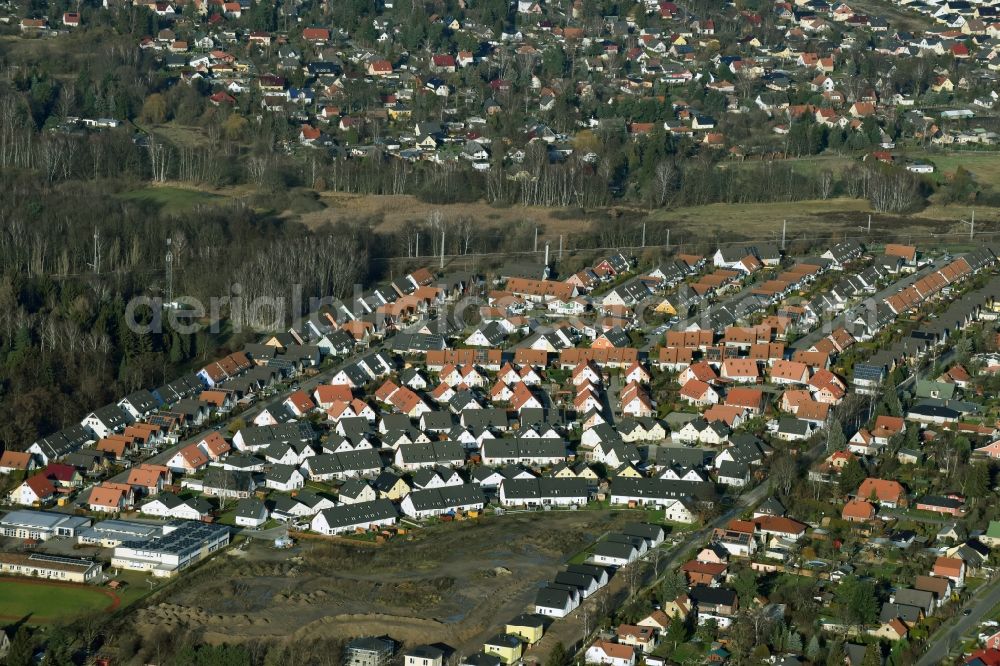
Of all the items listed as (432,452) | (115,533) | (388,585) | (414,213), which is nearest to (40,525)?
(115,533)

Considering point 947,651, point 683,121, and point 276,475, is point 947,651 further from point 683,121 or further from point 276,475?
point 683,121

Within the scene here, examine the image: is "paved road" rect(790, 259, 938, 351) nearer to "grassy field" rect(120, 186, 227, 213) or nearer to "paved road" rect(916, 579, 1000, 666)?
"paved road" rect(916, 579, 1000, 666)

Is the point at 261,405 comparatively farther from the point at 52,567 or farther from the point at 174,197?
the point at 174,197

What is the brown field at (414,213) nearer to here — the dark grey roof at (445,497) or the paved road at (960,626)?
the dark grey roof at (445,497)

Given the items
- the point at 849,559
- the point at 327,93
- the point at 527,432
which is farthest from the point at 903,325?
the point at 327,93

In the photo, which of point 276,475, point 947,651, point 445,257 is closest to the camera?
point 947,651

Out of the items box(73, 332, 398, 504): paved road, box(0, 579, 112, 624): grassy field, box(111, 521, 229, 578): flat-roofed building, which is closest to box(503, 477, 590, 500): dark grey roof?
box(111, 521, 229, 578): flat-roofed building
